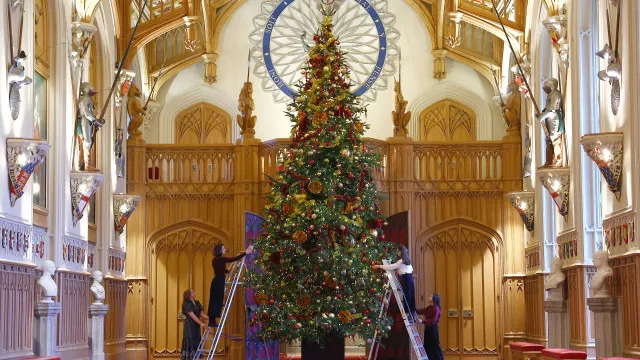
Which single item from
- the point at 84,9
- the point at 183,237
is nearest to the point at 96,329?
the point at 183,237

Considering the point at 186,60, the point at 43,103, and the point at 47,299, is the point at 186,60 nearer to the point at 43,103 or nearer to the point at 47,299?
the point at 43,103

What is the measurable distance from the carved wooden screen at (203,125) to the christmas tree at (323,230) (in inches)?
287

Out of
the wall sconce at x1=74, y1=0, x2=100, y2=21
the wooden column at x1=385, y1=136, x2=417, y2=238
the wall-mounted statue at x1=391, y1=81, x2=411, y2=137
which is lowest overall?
the wooden column at x1=385, y1=136, x2=417, y2=238

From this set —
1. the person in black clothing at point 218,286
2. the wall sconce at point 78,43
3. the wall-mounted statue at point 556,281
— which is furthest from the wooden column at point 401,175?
the wall sconce at point 78,43

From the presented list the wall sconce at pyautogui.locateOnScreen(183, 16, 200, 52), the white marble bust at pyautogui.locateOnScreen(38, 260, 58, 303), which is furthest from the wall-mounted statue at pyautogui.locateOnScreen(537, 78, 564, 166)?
the white marble bust at pyautogui.locateOnScreen(38, 260, 58, 303)

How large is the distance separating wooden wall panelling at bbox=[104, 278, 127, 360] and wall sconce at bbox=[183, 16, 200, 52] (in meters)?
5.60

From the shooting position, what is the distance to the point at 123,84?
69.4 feet

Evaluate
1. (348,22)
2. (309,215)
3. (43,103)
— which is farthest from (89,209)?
(348,22)

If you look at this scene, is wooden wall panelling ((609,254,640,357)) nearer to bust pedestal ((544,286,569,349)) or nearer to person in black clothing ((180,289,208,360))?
bust pedestal ((544,286,569,349))

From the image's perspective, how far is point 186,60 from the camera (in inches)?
944

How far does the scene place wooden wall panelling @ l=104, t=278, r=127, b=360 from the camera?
20234 millimetres

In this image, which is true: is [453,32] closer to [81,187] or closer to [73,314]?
[81,187]

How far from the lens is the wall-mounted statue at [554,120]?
59.9ft

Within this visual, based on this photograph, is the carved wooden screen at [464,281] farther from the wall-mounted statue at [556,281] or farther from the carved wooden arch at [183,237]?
the carved wooden arch at [183,237]
